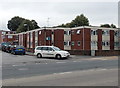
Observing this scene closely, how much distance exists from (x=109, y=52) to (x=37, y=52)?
12924 millimetres

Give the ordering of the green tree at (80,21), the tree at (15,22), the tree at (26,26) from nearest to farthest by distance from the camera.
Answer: the green tree at (80,21), the tree at (26,26), the tree at (15,22)

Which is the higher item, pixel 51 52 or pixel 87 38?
pixel 87 38

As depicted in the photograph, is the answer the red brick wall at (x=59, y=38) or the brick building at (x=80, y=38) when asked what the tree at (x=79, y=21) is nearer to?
the brick building at (x=80, y=38)

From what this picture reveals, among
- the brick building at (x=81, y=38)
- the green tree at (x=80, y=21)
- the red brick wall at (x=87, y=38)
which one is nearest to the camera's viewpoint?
the red brick wall at (x=87, y=38)

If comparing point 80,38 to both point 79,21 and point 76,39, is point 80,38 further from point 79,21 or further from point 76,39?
point 79,21

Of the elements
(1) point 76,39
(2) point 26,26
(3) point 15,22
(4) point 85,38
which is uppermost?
(3) point 15,22

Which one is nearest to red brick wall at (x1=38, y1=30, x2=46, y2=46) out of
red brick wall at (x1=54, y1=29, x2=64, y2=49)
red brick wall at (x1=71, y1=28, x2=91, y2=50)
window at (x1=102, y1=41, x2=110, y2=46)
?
red brick wall at (x1=54, y1=29, x2=64, y2=49)

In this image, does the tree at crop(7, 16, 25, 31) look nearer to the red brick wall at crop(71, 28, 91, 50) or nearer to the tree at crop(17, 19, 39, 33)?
the tree at crop(17, 19, 39, 33)

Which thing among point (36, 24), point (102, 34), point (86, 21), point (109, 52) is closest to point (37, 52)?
point (109, 52)

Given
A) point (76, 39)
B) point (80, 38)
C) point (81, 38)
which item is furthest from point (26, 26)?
point (81, 38)

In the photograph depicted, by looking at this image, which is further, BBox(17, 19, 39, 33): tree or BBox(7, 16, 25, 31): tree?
BBox(7, 16, 25, 31): tree

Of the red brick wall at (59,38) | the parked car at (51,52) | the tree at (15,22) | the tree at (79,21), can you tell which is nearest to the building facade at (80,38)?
the red brick wall at (59,38)

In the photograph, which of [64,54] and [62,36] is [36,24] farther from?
[64,54]

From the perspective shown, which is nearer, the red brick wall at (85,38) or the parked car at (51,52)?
the parked car at (51,52)
